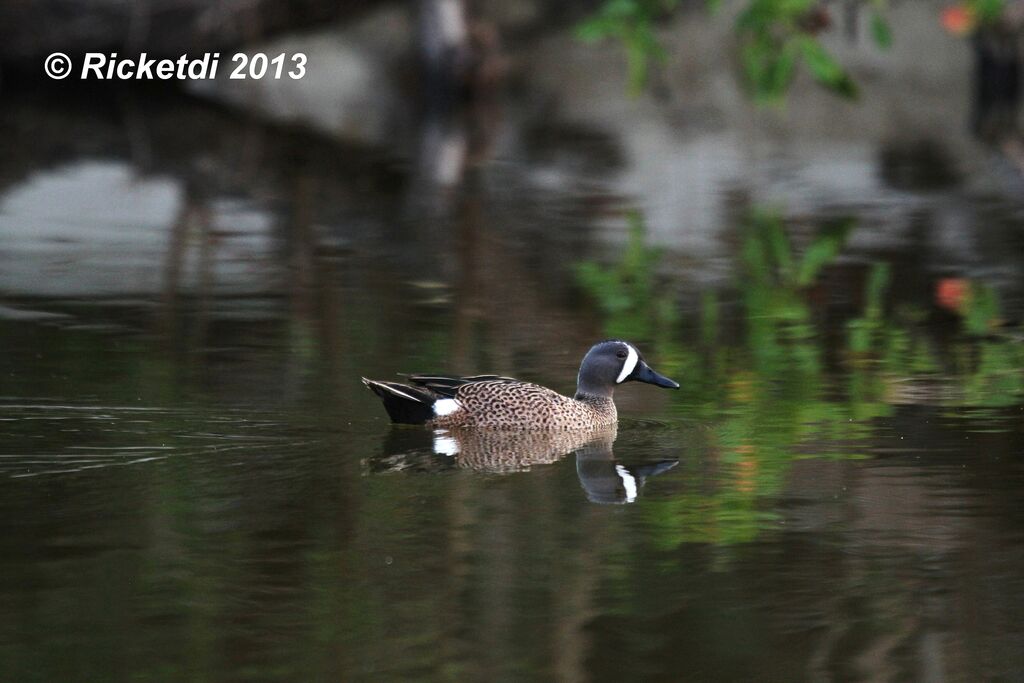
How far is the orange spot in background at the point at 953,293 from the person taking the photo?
1273cm

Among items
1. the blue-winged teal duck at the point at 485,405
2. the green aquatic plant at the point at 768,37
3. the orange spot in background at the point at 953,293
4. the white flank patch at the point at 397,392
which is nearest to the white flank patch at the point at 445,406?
the blue-winged teal duck at the point at 485,405

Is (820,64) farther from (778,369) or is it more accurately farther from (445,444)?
(445,444)

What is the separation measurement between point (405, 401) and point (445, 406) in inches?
8.5

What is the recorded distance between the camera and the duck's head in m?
9.47

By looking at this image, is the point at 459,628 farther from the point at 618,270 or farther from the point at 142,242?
the point at 142,242

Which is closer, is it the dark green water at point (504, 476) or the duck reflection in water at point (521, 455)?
the dark green water at point (504, 476)

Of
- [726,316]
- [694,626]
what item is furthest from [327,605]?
[726,316]

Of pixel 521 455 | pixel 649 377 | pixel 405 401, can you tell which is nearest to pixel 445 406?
pixel 405 401

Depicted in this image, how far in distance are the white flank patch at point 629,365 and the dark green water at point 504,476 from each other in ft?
0.75

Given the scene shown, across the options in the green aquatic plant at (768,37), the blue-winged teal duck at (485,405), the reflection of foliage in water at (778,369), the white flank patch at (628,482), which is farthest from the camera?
the green aquatic plant at (768,37)

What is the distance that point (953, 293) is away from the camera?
43.4 feet

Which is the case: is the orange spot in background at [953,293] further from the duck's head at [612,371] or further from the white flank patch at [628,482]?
the white flank patch at [628,482]

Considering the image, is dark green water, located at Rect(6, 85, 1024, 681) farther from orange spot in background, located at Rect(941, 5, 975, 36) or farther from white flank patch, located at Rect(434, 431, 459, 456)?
orange spot in background, located at Rect(941, 5, 975, 36)

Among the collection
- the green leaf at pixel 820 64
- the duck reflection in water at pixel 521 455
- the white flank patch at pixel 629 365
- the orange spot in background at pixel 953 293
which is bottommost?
the duck reflection in water at pixel 521 455
